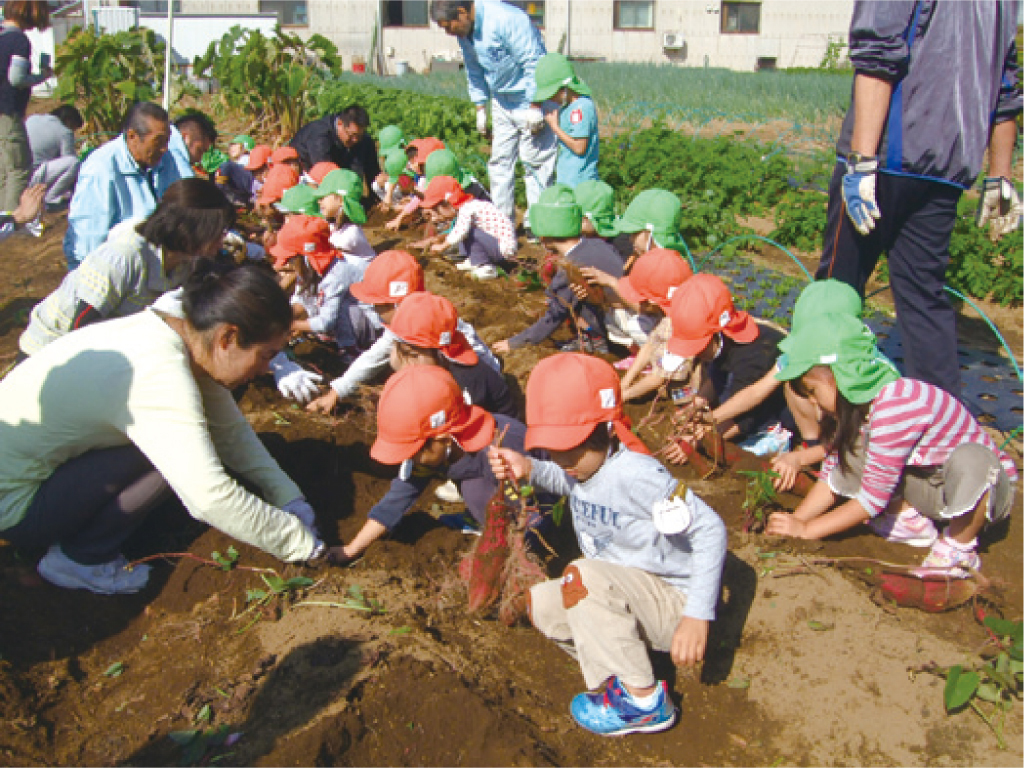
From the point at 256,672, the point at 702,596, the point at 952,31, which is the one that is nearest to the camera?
the point at 702,596

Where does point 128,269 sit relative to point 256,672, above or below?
above

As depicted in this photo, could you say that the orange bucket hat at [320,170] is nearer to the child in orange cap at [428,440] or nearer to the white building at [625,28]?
the child in orange cap at [428,440]

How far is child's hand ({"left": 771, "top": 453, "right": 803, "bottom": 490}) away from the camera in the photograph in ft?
12.2

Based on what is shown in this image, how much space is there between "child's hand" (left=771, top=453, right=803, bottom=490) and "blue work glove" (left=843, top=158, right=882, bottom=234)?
1004mm

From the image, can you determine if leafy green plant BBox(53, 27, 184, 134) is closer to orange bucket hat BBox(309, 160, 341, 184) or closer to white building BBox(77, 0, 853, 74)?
orange bucket hat BBox(309, 160, 341, 184)

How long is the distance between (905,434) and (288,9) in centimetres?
2669

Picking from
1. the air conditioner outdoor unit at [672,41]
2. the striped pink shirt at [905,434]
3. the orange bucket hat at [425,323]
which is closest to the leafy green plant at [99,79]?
the orange bucket hat at [425,323]

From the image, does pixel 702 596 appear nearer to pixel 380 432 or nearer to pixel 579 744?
pixel 579 744

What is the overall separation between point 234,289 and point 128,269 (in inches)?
63.0

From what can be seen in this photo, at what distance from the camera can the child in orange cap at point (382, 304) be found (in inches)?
169

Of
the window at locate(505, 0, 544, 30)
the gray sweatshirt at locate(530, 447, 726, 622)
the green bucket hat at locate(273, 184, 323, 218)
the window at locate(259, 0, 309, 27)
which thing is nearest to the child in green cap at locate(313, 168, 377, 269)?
the green bucket hat at locate(273, 184, 323, 218)

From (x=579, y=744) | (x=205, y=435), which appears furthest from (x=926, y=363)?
(x=205, y=435)

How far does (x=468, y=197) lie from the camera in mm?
6738

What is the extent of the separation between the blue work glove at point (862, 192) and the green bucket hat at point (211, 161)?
654cm
